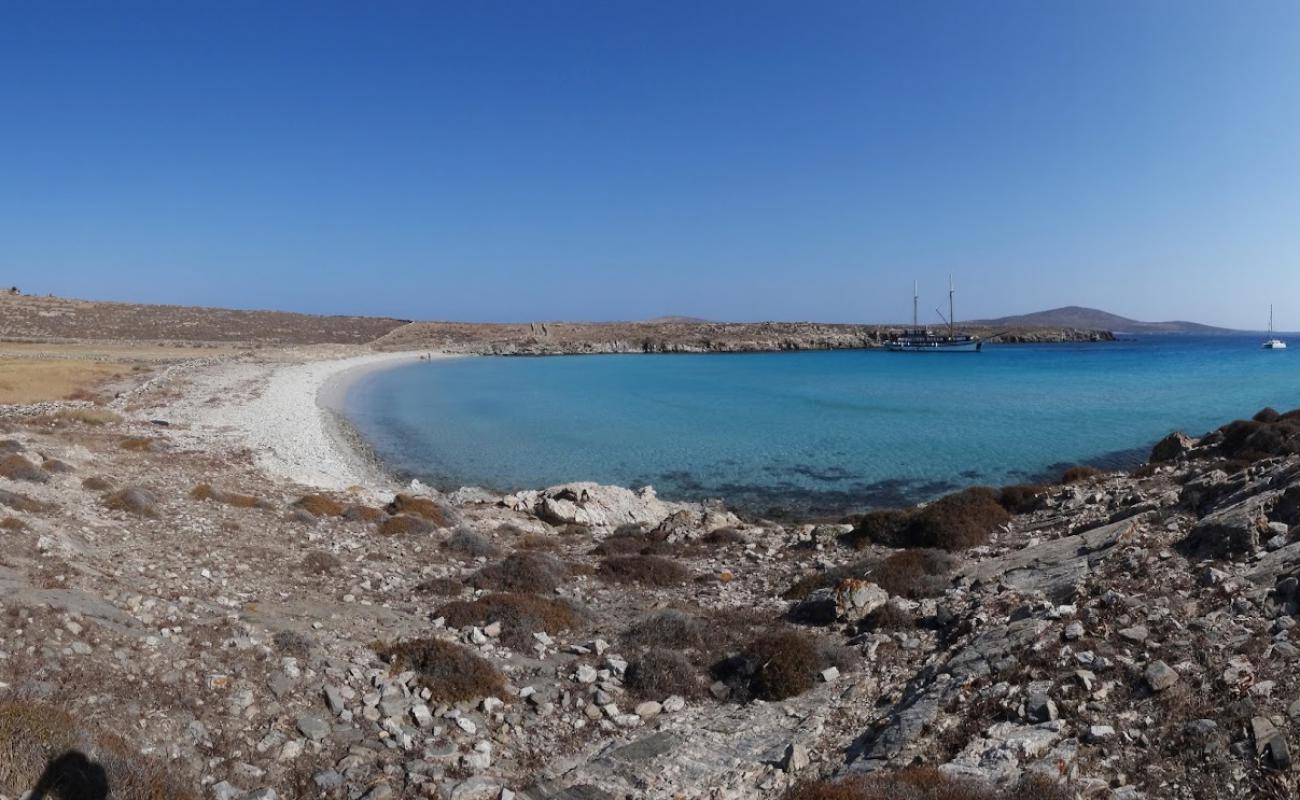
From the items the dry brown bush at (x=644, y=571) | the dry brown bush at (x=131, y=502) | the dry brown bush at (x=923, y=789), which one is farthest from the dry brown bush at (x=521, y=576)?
the dry brown bush at (x=923, y=789)

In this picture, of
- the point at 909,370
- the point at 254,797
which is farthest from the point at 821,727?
the point at 909,370

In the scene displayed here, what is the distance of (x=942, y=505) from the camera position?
59.6 feet

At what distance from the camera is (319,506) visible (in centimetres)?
1783

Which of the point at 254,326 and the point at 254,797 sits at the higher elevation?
the point at 254,326

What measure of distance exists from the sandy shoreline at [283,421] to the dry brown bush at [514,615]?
43.7ft

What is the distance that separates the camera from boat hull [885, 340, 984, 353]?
496ft

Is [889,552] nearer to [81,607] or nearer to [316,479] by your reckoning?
[81,607]

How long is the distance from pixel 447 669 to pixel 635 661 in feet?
8.48

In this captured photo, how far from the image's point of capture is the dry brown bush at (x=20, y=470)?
1526 cm

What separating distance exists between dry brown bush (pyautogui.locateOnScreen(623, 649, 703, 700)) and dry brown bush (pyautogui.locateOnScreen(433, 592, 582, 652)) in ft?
5.88

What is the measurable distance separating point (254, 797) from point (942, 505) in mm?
16625

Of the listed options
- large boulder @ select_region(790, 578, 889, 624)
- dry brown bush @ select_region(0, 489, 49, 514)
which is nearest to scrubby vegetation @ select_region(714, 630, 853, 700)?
large boulder @ select_region(790, 578, 889, 624)

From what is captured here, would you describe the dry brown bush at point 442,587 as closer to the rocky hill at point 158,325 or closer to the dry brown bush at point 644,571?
the dry brown bush at point 644,571

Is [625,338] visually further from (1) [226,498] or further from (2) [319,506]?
(1) [226,498]
